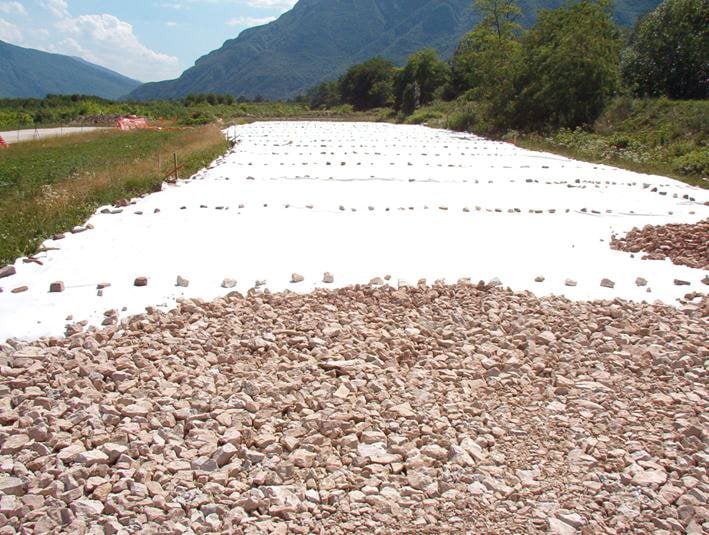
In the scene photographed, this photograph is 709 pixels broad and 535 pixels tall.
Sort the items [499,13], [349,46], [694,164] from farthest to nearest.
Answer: [349,46] < [499,13] < [694,164]

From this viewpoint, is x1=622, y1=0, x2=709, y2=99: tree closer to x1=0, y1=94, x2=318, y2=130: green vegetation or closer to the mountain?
x1=0, y1=94, x2=318, y2=130: green vegetation

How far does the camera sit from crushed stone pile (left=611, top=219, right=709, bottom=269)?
6461 mm

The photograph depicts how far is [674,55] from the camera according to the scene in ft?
76.8

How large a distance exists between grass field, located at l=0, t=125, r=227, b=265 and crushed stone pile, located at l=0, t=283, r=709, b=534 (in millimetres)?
3588

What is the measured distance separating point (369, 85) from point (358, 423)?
65.6 meters

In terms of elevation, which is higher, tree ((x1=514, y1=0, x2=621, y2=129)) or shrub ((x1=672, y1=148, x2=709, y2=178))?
tree ((x1=514, y1=0, x2=621, y2=129))

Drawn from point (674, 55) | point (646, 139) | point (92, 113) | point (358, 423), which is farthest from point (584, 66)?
point (92, 113)

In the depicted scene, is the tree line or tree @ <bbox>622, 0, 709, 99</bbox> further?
tree @ <bbox>622, 0, 709, 99</bbox>

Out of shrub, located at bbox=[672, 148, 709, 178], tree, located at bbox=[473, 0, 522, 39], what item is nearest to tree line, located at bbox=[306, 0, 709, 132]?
tree, located at bbox=[473, 0, 522, 39]

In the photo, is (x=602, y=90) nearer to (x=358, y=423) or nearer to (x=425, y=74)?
(x=358, y=423)

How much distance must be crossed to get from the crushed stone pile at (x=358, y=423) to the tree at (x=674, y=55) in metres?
22.9

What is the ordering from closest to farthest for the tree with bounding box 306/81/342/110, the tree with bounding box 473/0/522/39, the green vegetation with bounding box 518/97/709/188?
the green vegetation with bounding box 518/97/709/188, the tree with bounding box 473/0/522/39, the tree with bounding box 306/81/342/110

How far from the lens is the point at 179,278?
5512 mm

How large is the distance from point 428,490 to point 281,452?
0.81m
